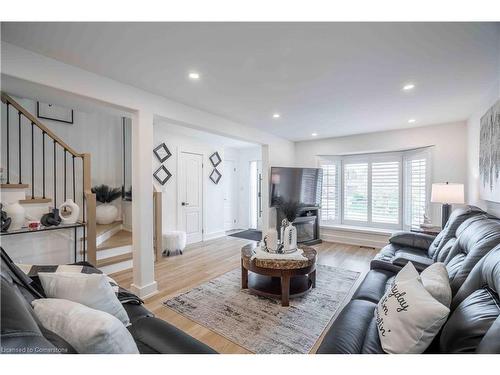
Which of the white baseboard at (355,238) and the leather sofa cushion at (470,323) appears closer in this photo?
the leather sofa cushion at (470,323)

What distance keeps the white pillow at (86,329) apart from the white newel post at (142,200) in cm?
163

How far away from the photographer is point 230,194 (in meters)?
6.66

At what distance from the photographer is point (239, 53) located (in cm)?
183

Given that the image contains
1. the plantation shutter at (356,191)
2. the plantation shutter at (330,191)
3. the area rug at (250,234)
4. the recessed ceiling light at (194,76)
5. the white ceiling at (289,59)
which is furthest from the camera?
the area rug at (250,234)

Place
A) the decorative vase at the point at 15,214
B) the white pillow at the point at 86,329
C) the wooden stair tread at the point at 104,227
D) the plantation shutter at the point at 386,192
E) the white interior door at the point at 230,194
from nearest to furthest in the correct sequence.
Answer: the white pillow at the point at 86,329, the decorative vase at the point at 15,214, the wooden stair tread at the point at 104,227, the plantation shutter at the point at 386,192, the white interior door at the point at 230,194

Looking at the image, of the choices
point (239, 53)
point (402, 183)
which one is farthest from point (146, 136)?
point (402, 183)

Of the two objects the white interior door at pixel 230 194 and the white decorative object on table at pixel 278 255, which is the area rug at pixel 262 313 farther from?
the white interior door at pixel 230 194

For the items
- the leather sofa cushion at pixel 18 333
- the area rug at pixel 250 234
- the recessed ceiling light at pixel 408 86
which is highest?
the recessed ceiling light at pixel 408 86

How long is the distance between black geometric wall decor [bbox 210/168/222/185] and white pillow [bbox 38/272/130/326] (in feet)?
14.5

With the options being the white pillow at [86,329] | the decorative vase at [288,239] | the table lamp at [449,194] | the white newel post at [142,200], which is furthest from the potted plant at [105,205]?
the table lamp at [449,194]

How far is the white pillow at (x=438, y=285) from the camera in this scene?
1.15 metres

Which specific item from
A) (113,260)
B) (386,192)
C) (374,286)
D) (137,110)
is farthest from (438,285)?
(386,192)
